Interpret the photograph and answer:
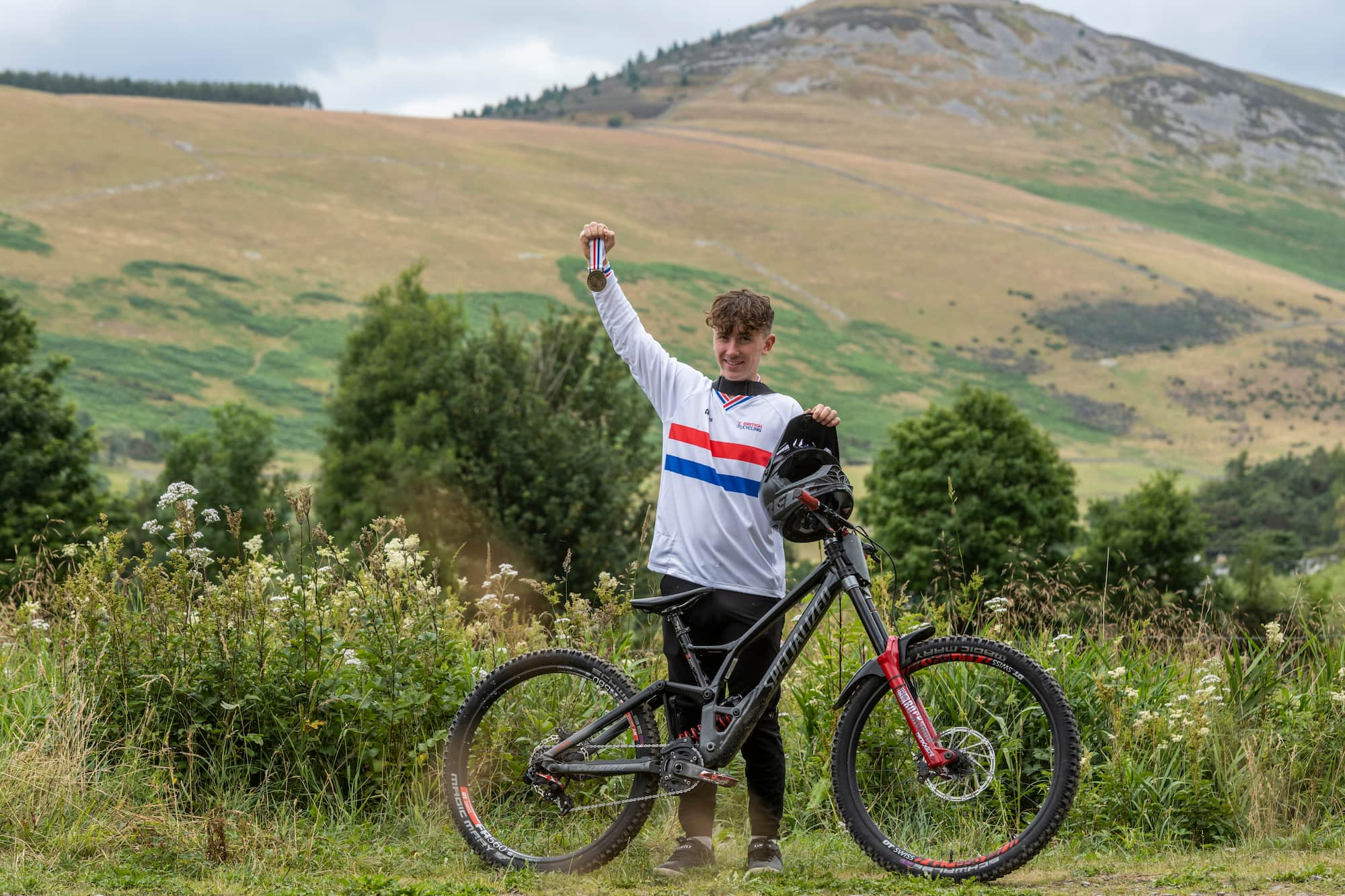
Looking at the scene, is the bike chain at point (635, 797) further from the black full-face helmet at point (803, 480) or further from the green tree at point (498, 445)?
the green tree at point (498, 445)

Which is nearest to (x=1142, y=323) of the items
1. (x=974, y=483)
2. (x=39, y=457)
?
(x=974, y=483)

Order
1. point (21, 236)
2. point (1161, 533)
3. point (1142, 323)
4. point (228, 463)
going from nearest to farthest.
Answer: point (1161, 533), point (228, 463), point (21, 236), point (1142, 323)

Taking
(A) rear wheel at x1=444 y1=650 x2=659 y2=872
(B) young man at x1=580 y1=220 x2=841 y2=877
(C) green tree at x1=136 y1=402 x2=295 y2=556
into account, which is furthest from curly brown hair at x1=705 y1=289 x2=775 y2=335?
(C) green tree at x1=136 y1=402 x2=295 y2=556

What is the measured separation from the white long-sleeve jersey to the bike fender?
1.38 feet

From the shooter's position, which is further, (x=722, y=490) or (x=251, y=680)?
(x=251, y=680)

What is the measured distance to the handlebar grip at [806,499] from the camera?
421 cm

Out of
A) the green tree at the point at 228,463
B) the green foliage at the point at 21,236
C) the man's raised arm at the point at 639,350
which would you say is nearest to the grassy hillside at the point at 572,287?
the green foliage at the point at 21,236

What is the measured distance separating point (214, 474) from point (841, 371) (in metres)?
112

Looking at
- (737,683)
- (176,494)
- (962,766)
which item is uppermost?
(176,494)

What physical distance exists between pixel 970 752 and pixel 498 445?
147ft

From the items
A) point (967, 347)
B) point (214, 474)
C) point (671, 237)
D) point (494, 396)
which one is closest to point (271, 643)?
point (494, 396)

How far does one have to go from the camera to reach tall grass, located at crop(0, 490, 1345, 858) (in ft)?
16.3

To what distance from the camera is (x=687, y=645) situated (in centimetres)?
444

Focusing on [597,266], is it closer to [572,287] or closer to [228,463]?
[228,463]
